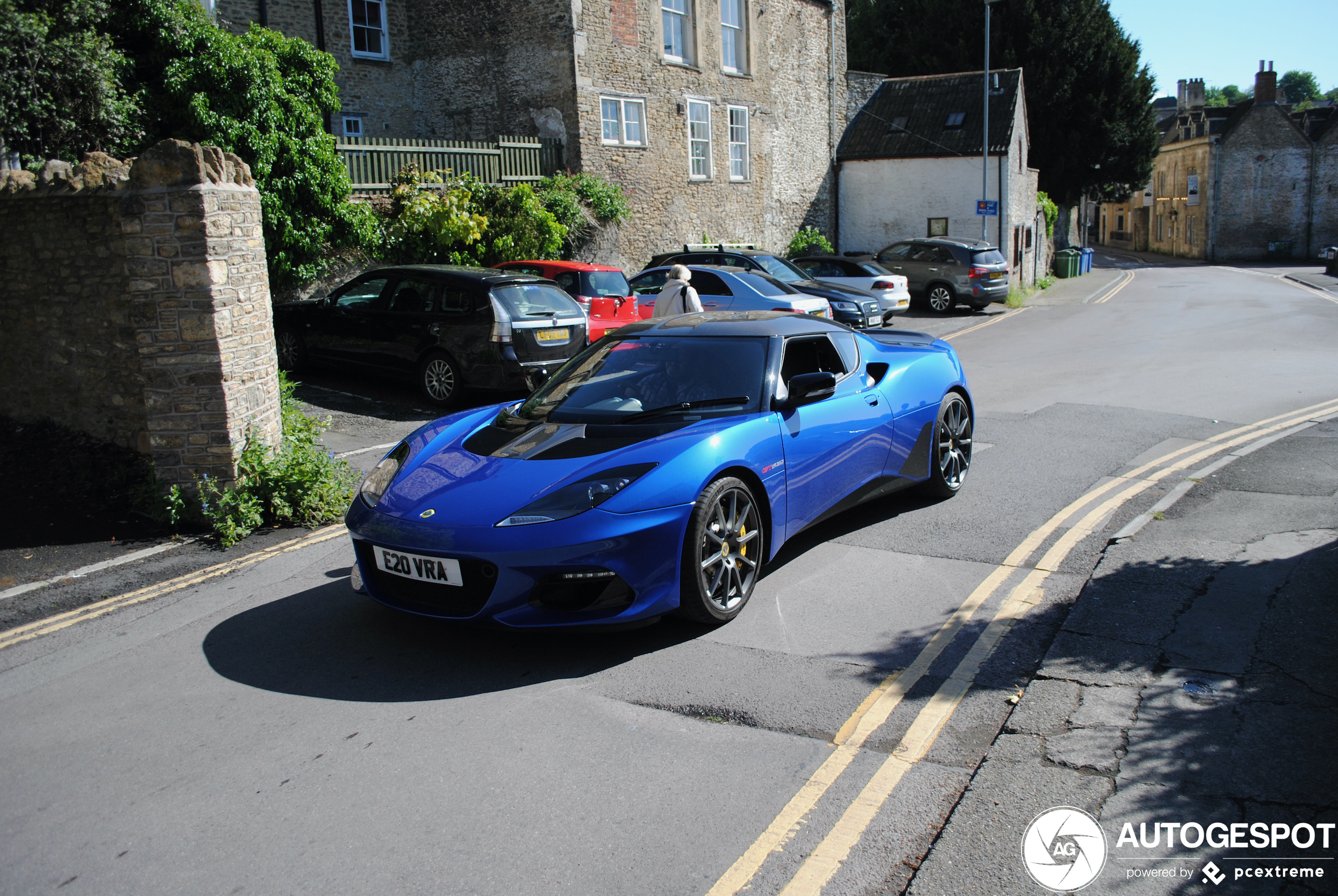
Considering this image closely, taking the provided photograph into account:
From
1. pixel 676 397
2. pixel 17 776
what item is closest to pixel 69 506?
pixel 17 776

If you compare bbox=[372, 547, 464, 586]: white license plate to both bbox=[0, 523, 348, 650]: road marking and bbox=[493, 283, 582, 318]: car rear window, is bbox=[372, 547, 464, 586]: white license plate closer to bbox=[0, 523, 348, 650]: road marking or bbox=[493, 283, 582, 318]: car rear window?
bbox=[0, 523, 348, 650]: road marking

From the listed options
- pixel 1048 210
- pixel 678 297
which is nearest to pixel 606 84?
pixel 678 297

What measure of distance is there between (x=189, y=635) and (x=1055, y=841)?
4353mm

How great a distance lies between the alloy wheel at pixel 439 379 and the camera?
1191 centimetres

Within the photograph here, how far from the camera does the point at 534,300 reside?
1183 centimetres

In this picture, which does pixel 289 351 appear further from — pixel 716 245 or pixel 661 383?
pixel 716 245

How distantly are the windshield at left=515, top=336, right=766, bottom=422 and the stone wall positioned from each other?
270cm

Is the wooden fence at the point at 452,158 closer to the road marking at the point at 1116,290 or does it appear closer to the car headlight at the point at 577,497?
the car headlight at the point at 577,497

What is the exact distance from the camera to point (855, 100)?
3416 cm

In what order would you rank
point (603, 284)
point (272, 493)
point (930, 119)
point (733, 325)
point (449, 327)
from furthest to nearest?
point (930, 119), point (603, 284), point (449, 327), point (272, 493), point (733, 325)

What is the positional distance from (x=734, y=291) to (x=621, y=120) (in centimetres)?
898

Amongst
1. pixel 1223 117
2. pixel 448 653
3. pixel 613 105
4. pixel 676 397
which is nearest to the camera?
pixel 448 653

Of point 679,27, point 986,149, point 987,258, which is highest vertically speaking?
point 679,27

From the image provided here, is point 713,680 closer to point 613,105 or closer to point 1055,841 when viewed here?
point 1055,841
